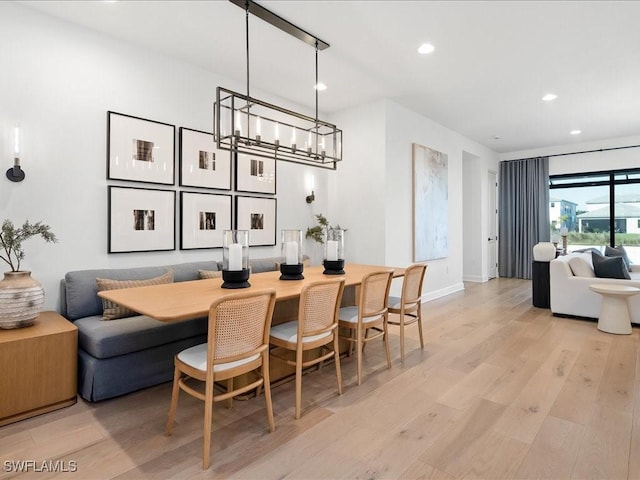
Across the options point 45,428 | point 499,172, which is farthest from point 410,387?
point 499,172

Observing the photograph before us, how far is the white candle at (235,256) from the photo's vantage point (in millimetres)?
2447

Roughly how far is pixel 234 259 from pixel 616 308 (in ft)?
14.1

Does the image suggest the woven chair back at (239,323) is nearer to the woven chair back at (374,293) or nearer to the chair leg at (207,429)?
the chair leg at (207,429)

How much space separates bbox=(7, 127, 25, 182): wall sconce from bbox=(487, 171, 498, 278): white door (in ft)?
25.8

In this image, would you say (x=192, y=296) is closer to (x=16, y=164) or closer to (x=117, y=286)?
(x=117, y=286)

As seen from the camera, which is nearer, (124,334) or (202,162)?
(124,334)

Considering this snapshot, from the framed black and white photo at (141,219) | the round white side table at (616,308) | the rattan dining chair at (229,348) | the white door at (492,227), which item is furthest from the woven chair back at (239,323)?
the white door at (492,227)

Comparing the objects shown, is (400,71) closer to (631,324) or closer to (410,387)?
(410,387)

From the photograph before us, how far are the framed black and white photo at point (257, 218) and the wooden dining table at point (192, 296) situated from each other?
1.32m

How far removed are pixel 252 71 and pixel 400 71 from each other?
165 centimetres

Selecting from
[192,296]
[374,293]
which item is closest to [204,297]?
[192,296]

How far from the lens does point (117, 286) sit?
293 centimetres

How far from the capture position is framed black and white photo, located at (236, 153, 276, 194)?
14.0 feet

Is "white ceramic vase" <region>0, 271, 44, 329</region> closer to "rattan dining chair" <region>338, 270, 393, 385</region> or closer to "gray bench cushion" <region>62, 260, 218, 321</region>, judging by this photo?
"gray bench cushion" <region>62, 260, 218, 321</region>
